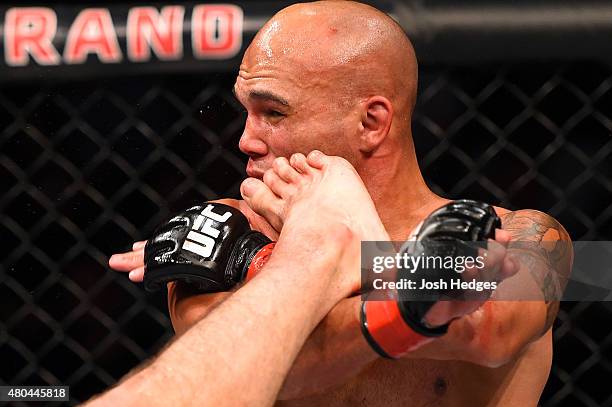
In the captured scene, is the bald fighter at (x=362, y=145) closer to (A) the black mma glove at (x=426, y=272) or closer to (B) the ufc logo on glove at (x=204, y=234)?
(B) the ufc logo on glove at (x=204, y=234)

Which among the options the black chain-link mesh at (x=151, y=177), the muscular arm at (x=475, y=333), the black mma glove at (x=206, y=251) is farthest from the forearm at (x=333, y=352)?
the black chain-link mesh at (x=151, y=177)

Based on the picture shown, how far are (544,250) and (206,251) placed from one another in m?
0.44

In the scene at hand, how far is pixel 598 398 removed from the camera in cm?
190

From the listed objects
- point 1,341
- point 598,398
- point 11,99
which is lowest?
point 598,398

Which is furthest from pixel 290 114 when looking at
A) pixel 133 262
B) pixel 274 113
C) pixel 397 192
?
pixel 133 262

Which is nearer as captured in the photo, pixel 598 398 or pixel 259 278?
pixel 259 278

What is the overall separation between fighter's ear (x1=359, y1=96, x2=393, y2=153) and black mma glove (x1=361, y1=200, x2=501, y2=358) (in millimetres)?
370

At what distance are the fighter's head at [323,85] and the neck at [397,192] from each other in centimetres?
3

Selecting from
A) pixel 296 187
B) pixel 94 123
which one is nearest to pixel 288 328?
pixel 296 187

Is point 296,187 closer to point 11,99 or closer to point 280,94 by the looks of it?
point 280,94

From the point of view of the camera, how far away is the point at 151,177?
1.97 m

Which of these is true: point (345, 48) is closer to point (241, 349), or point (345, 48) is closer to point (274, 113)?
point (274, 113)

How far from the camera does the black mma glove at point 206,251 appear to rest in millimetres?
1203

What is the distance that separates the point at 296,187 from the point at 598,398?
108 cm
